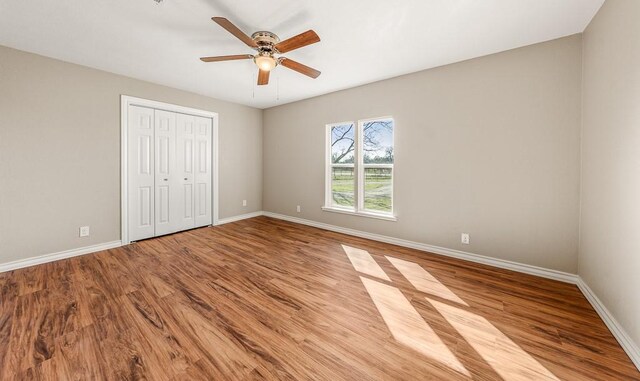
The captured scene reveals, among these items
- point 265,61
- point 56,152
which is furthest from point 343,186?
point 56,152

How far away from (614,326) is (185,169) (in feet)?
17.9

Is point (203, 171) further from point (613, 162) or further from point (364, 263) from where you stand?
point (613, 162)

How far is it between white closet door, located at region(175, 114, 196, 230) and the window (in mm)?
2532

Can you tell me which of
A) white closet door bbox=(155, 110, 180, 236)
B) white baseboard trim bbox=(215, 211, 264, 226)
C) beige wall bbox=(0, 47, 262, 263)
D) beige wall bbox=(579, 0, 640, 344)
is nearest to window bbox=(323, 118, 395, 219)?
white baseboard trim bbox=(215, 211, 264, 226)

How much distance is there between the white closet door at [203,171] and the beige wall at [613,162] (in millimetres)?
5240

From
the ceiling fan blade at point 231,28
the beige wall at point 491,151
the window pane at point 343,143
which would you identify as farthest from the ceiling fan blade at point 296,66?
the window pane at point 343,143

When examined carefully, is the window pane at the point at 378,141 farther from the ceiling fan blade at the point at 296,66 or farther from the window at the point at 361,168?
the ceiling fan blade at the point at 296,66

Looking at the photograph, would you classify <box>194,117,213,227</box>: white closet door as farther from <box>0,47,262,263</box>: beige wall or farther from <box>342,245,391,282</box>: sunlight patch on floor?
<box>342,245,391,282</box>: sunlight patch on floor

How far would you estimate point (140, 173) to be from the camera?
12.5ft

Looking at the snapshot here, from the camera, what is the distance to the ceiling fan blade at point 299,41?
6.51 ft

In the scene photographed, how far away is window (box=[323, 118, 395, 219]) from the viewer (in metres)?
3.83

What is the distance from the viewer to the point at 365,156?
4074 millimetres

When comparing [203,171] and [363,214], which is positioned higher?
[203,171]

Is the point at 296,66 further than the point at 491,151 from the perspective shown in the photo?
No
